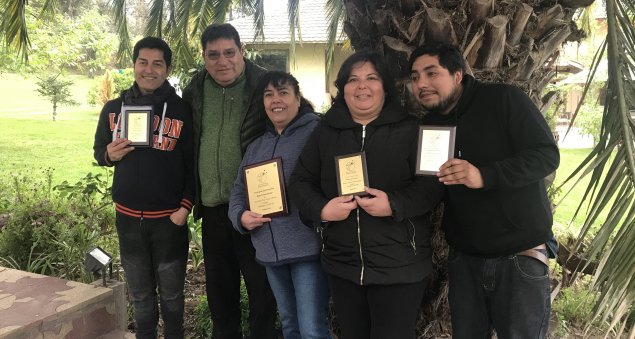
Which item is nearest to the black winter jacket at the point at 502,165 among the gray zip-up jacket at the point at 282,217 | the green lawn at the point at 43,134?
the gray zip-up jacket at the point at 282,217

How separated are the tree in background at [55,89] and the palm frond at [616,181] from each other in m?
16.7

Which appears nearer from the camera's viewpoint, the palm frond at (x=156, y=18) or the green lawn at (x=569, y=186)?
the palm frond at (x=156, y=18)

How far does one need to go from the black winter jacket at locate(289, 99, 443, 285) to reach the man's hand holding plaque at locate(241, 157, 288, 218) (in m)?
0.28

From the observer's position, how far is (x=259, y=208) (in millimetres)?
2508

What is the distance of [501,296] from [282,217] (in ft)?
3.57

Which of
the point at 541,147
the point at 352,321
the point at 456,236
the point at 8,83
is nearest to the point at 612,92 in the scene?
the point at 541,147

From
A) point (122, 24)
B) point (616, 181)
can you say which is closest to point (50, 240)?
point (122, 24)

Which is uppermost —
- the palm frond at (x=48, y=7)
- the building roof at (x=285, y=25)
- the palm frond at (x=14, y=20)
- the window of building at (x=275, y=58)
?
the building roof at (x=285, y=25)

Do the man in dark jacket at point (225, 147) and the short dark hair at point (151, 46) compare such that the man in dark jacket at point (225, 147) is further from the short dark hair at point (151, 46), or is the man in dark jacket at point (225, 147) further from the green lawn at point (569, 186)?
the green lawn at point (569, 186)

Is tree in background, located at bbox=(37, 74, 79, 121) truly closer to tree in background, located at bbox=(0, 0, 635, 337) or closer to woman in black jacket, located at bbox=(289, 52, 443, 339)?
tree in background, located at bbox=(0, 0, 635, 337)

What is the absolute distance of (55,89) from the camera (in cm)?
1638

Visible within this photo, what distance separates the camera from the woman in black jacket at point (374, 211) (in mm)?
2057

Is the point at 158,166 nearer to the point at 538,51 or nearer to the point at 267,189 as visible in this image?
the point at 267,189

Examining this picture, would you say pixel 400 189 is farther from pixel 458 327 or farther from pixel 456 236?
pixel 458 327
